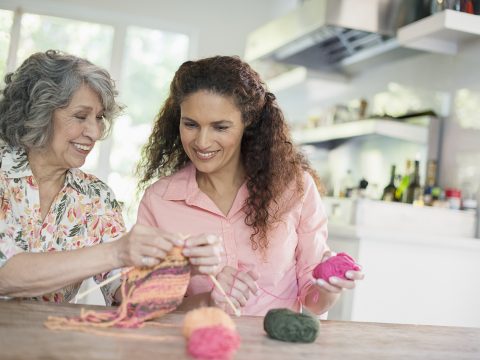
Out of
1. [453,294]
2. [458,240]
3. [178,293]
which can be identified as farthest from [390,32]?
[178,293]

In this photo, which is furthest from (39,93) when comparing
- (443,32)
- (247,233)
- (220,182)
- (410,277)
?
(443,32)

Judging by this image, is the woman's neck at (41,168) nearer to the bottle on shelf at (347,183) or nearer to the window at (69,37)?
the bottle on shelf at (347,183)

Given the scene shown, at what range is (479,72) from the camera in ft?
9.42

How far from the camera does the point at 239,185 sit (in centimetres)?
184

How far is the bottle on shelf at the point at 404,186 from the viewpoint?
122 inches

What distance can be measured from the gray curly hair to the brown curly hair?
0.86 feet

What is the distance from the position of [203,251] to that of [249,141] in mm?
734

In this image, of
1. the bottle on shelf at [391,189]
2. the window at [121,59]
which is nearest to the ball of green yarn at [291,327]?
the bottle on shelf at [391,189]

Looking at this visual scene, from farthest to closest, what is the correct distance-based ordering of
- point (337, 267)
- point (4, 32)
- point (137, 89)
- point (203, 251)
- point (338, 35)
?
point (137, 89)
point (4, 32)
point (338, 35)
point (337, 267)
point (203, 251)

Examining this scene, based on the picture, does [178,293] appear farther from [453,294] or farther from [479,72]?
[479,72]

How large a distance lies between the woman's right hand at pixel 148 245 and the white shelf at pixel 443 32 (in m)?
1.87

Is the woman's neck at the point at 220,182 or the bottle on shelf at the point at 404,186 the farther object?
the bottle on shelf at the point at 404,186

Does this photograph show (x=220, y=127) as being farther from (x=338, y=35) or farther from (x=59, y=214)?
(x=338, y=35)

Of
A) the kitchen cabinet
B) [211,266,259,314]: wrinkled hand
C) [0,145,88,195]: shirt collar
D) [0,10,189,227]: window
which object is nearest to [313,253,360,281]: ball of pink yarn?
[211,266,259,314]: wrinkled hand
